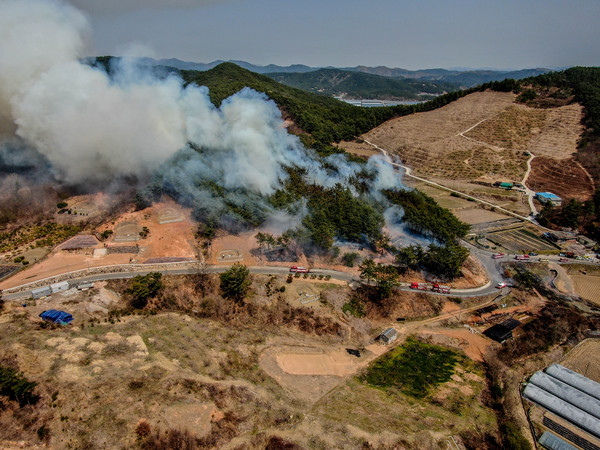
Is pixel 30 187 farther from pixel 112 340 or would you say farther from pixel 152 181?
pixel 112 340

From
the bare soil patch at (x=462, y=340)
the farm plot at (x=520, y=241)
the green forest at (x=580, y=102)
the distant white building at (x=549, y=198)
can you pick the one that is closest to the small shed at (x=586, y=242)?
the green forest at (x=580, y=102)

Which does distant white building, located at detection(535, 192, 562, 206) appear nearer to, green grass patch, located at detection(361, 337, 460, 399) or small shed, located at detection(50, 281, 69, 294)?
green grass patch, located at detection(361, 337, 460, 399)

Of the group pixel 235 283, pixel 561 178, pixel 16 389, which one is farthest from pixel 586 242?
pixel 16 389

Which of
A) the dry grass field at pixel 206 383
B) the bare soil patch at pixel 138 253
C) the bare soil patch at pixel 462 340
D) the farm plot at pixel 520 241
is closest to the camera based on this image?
the dry grass field at pixel 206 383

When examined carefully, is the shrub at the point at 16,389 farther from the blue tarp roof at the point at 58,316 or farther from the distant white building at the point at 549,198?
the distant white building at the point at 549,198

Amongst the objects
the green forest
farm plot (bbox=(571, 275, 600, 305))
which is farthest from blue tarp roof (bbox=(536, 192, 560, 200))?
farm plot (bbox=(571, 275, 600, 305))

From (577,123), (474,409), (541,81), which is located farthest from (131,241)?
(541,81)
